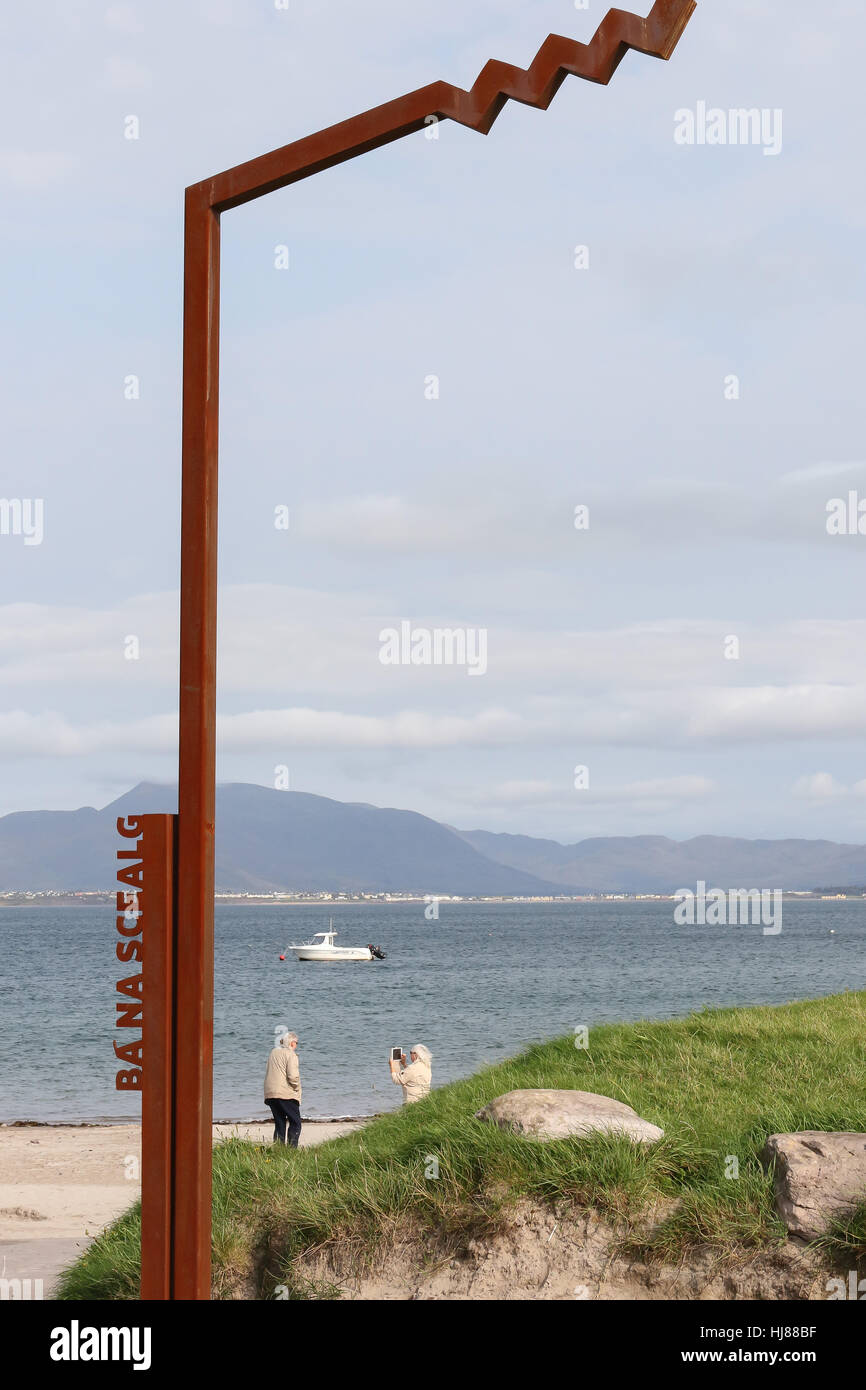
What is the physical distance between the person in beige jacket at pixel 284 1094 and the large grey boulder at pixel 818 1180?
25.5 ft

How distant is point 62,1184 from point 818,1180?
14726 mm

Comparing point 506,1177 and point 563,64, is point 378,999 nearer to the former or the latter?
point 506,1177

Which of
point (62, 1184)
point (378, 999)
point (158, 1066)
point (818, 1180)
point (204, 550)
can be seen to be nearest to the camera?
point (158, 1066)

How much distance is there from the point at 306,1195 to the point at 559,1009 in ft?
174

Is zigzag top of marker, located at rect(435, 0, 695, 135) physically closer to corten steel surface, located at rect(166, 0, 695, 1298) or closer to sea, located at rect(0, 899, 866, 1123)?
corten steel surface, located at rect(166, 0, 695, 1298)

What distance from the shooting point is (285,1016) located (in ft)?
196

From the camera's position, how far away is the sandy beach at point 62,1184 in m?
12.7

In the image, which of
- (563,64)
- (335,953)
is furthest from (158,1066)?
(335,953)

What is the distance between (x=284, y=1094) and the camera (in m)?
13.8

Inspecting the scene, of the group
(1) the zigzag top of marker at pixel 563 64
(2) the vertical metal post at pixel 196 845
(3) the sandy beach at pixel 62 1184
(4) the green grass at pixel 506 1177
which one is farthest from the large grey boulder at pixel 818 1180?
(1) the zigzag top of marker at pixel 563 64

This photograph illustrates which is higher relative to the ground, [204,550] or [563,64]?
[563,64]

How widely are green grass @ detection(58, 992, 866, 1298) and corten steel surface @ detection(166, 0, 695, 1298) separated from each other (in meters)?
2.85

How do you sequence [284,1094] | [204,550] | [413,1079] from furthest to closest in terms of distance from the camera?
[413,1079] → [284,1094] → [204,550]

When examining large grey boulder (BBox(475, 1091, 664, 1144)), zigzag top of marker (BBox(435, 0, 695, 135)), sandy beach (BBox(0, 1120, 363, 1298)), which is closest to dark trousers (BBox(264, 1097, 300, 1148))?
sandy beach (BBox(0, 1120, 363, 1298))
